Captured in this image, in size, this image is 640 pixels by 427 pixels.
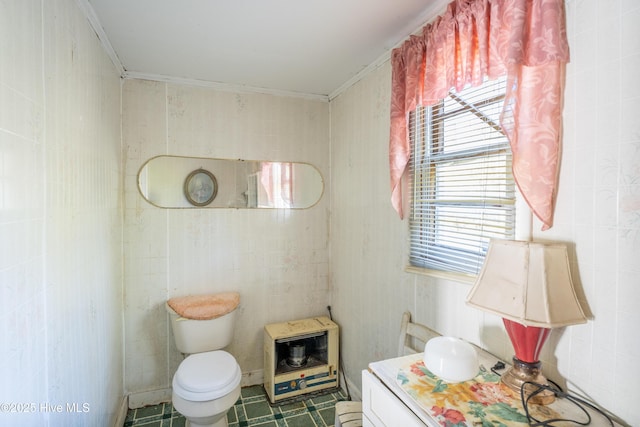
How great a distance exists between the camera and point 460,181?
1.52 m

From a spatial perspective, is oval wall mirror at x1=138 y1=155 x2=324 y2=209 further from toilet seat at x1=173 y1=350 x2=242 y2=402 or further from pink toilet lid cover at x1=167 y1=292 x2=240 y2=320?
Answer: toilet seat at x1=173 y1=350 x2=242 y2=402

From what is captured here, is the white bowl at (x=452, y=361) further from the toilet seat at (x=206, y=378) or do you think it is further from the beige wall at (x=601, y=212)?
the toilet seat at (x=206, y=378)

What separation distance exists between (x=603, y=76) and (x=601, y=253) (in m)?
0.54

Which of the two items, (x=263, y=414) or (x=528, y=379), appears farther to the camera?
(x=263, y=414)

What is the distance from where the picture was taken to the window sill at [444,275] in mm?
1449

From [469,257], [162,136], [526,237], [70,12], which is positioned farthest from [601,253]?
[162,136]

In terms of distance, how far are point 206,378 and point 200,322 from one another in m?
0.45

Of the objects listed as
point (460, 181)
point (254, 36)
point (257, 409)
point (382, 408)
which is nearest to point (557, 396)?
point (382, 408)

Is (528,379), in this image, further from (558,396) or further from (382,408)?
(382,408)

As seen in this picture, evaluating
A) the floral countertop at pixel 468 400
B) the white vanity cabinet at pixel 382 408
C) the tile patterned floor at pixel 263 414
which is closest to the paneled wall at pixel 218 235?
the tile patterned floor at pixel 263 414

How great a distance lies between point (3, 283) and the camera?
0.81 meters

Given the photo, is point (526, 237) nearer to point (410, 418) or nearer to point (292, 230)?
point (410, 418)

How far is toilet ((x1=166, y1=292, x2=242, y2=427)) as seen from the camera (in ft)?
5.93

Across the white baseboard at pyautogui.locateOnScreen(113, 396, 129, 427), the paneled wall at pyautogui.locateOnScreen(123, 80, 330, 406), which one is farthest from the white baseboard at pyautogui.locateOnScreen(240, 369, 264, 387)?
the white baseboard at pyautogui.locateOnScreen(113, 396, 129, 427)
